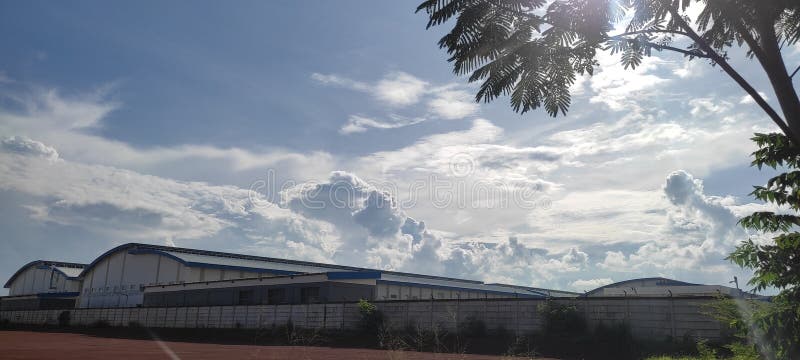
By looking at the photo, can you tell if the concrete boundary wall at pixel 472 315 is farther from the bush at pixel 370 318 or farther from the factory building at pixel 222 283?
the factory building at pixel 222 283

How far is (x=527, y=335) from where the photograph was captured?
2723cm

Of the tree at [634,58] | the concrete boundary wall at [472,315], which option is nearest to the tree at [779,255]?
the tree at [634,58]

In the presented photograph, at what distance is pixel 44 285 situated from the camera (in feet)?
280

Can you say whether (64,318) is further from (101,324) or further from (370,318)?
(370,318)

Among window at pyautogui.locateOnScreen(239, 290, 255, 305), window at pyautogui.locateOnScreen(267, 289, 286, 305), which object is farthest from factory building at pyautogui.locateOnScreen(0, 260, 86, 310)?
window at pyautogui.locateOnScreen(267, 289, 286, 305)

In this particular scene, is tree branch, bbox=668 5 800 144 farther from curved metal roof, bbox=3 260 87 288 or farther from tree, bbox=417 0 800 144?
curved metal roof, bbox=3 260 87 288

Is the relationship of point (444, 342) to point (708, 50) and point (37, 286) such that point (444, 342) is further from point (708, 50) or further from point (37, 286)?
point (37, 286)

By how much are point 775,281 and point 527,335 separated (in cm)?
1842

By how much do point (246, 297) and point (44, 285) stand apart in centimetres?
5463

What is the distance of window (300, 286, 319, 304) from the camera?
45006mm

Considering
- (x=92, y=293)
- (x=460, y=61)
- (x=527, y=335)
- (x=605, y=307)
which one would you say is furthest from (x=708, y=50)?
(x=92, y=293)

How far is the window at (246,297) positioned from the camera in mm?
49250

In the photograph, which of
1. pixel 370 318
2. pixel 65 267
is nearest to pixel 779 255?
pixel 370 318

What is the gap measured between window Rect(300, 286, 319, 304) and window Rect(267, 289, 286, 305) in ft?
6.67
